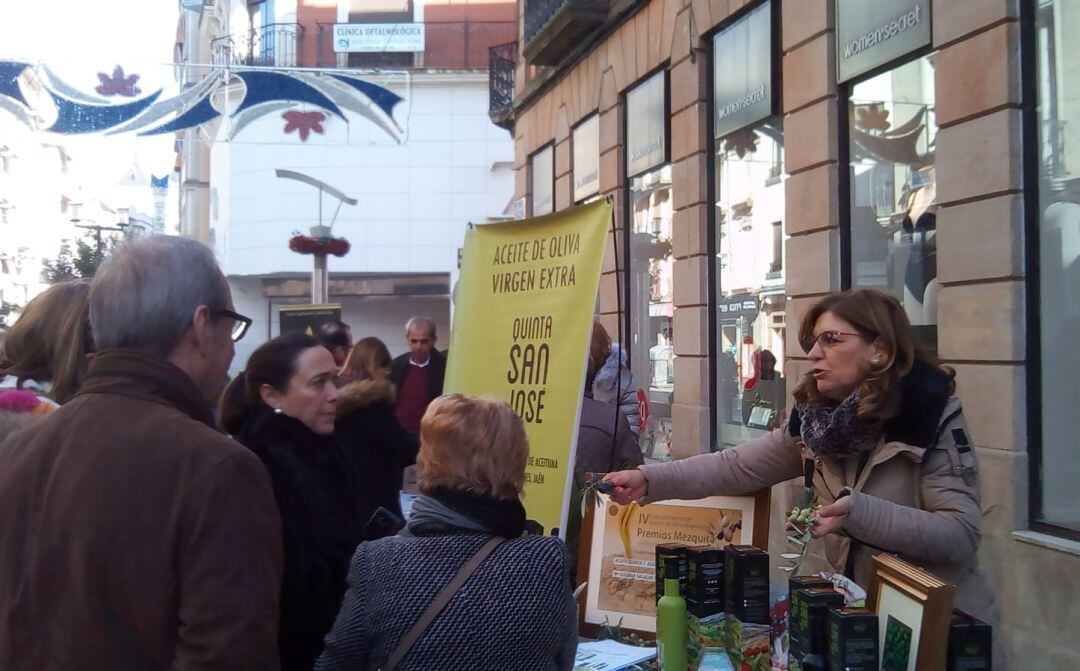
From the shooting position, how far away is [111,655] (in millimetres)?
1885

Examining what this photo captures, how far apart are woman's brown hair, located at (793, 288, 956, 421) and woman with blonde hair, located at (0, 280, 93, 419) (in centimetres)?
211

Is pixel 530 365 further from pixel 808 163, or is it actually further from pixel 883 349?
pixel 808 163

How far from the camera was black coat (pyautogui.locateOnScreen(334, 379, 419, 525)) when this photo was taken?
504 centimetres

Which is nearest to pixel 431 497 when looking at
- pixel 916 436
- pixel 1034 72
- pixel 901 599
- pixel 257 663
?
pixel 257 663

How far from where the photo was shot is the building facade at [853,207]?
224 inches

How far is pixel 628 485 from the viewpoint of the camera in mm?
3223

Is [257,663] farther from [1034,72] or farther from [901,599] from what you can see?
[1034,72]

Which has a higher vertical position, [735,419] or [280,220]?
[280,220]

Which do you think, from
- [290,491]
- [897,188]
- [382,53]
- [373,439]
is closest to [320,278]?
[897,188]

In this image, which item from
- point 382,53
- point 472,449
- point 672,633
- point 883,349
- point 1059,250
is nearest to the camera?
point 472,449

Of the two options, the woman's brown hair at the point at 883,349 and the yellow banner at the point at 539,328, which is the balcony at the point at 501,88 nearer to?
the yellow banner at the point at 539,328

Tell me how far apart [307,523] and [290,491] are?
4.5 inches

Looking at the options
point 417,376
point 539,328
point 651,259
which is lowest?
point 417,376

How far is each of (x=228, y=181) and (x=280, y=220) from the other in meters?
2.24
